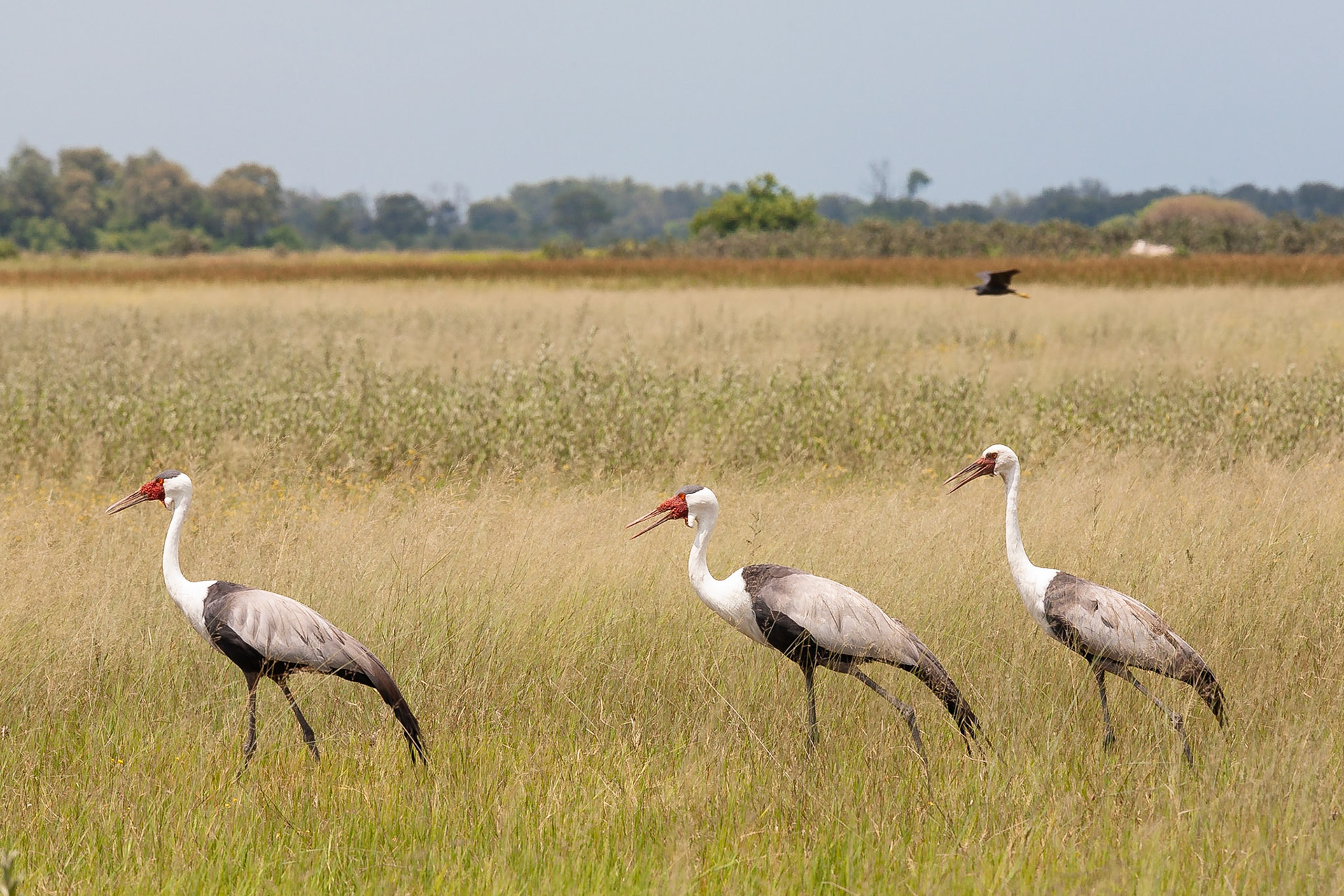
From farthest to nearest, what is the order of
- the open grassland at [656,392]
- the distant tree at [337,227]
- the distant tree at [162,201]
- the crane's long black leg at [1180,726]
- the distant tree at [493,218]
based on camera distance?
the distant tree at [493,218] < the distant tree at [337,227] < the distant tree at [162,201] < the open grassland at [656,392] < the crane's long black leg at [1180,726]

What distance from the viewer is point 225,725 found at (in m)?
4.34

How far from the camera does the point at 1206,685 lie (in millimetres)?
4230

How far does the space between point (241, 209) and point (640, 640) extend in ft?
398

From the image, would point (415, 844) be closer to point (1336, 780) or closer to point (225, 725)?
point (225, 725)

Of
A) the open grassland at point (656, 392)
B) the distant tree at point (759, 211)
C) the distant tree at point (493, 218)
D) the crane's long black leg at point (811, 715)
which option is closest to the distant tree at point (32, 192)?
the distant tree at point (759, 211)

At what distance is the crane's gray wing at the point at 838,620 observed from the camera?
415cm

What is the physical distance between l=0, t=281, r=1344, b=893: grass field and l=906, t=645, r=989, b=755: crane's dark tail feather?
0.11m

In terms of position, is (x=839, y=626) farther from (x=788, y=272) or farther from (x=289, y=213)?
(x=289, y=213)

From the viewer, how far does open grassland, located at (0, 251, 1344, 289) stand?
30203mm

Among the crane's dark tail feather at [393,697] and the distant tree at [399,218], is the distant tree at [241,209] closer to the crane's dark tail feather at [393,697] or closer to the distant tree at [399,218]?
the distant tree at [399,218]

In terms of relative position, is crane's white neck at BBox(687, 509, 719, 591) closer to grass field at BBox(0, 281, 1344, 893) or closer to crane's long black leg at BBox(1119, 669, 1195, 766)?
grass field at BBox(0, 281, 1344, 893)

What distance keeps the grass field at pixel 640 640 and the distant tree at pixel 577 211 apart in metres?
160

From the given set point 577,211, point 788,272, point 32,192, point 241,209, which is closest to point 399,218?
point 577,211

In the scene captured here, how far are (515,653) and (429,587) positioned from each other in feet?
2.75
